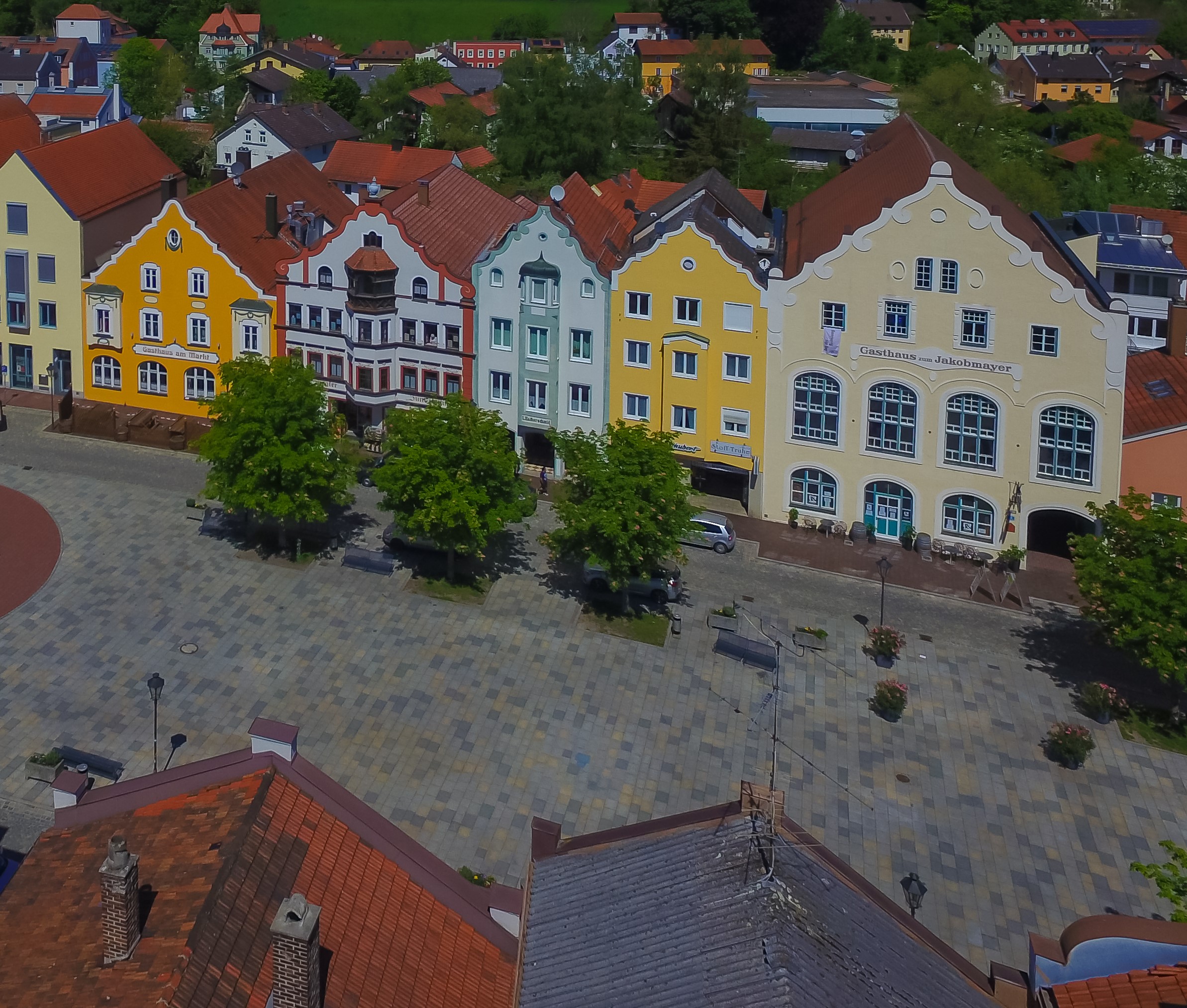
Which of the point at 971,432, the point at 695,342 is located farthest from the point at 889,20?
the point at 971,432

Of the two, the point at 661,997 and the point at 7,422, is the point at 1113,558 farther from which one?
the point at 7,422

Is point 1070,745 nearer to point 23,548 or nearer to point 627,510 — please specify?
point 627,510

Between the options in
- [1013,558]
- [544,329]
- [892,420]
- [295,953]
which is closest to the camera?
[295,953]

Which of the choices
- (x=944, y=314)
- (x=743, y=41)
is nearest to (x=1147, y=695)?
(x=944, y=314)

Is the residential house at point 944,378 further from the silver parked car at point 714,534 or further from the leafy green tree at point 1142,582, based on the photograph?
the leafy green tree at point 1142,582

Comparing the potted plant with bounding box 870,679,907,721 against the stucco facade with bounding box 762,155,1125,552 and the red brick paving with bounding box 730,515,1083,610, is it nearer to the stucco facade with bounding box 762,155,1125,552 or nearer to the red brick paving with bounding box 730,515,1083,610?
the red brick paving with bounding box 730,515,1083,610

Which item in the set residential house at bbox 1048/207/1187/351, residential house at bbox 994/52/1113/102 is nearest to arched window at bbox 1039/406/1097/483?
residential house at bbox 1048/207/1187/351
